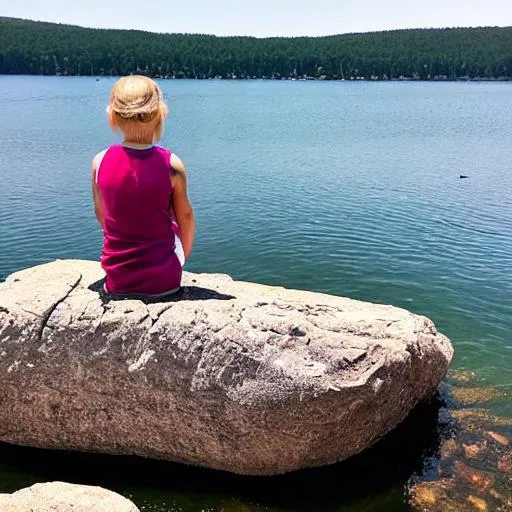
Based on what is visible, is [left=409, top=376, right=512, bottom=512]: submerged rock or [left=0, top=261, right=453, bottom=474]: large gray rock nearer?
[left=0, top=261, right=453, bottom=474]: large gray rock

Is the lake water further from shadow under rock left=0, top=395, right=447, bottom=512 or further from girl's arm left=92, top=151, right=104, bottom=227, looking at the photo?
girl's arm left=92, top=151, right=104, bottom=227

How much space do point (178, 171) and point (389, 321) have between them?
3260 millimetres

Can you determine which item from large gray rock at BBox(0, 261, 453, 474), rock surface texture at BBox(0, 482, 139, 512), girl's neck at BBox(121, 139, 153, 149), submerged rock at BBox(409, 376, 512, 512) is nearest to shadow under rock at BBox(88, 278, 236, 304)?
large gray rock at BBox(0, 261, 453, 474)

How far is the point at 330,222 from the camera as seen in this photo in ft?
65.4

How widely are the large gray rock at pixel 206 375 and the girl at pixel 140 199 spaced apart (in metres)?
0.38

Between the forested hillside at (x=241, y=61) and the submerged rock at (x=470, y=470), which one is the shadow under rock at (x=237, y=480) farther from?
the forested hillside at (x=241, y=61)

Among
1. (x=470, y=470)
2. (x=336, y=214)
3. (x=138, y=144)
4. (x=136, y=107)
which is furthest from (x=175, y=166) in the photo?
(x=336, y=214)

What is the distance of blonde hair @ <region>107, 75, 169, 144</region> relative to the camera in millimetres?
6148

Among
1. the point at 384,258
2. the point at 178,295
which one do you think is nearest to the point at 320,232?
the point at 384,258

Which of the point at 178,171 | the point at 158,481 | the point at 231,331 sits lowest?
the point at 158,481

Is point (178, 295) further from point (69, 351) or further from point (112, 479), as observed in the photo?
point (112, 479)

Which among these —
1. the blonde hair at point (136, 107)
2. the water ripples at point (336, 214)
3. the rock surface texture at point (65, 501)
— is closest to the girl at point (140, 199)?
the blonde hair at point (136, 107)

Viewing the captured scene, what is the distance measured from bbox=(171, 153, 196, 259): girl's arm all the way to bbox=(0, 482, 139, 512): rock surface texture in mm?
2962

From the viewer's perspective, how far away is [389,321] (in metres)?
7.62
